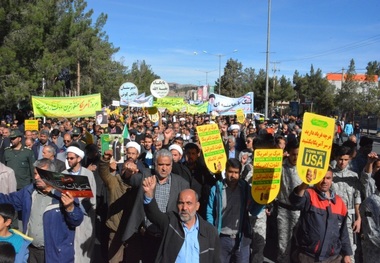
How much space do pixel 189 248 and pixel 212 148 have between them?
87.0 inches

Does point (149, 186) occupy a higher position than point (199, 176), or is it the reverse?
point (149, 186)

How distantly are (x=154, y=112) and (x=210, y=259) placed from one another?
958 cm

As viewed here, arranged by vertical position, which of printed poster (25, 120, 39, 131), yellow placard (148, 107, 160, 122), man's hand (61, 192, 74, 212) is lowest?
man's hand (61, 192, 74, 212)

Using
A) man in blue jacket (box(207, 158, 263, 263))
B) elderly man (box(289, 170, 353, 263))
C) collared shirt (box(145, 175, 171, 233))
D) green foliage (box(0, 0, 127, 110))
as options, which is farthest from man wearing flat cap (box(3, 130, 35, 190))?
green foliage (box(0, 0, 127, 110))

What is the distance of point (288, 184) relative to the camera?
16.3 feet

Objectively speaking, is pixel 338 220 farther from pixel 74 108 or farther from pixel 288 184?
pixel 74 108

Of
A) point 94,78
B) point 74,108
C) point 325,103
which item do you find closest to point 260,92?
point 325,103

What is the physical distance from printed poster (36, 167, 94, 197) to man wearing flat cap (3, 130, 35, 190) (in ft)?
14.9

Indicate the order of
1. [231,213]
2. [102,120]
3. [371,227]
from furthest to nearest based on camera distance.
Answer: [102,120] → [231,213] → [371,227]

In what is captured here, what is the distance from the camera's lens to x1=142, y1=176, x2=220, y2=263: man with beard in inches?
121

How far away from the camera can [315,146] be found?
3850 millimetres

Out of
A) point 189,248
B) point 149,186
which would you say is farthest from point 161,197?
point 189,248

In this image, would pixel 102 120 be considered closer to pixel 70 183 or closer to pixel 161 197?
pixel 161 197

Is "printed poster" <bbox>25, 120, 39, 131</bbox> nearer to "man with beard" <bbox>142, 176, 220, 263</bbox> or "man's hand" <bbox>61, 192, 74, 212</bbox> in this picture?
"man's hand" <bbox>61, 192, 74, 212</bbox>
